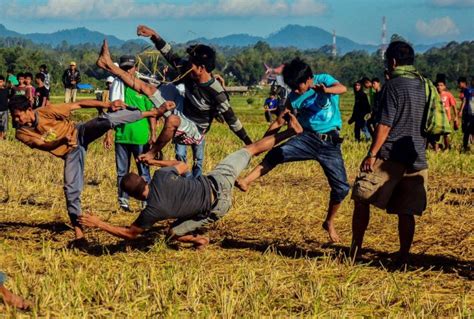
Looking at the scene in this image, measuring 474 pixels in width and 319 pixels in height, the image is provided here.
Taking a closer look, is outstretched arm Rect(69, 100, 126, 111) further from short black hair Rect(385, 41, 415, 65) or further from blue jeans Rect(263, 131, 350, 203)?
short black hair Rect(385, 41, 415, 65)

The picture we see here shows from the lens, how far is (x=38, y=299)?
231 inches

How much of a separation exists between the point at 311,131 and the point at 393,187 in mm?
1172

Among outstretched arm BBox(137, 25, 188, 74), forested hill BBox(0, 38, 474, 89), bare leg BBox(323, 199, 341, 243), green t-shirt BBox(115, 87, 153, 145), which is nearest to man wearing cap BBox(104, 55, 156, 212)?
green t-shirt BBox(115, 87, 153, 145)

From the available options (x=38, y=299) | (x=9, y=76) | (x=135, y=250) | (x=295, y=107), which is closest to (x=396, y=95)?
(x=295, y=107)

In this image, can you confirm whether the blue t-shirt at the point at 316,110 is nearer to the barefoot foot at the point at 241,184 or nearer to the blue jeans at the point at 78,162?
the barefoot foot at the point at 241,184

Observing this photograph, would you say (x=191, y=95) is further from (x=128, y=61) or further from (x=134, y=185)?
(x=134, y=185)

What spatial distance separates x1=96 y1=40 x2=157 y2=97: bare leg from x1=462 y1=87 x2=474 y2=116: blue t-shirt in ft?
33.6

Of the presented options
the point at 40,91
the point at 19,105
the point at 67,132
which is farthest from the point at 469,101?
the point at 19,105

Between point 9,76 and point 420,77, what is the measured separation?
18686 mm

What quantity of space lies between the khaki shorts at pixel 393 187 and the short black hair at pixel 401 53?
0.86 m

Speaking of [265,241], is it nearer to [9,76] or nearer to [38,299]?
[38,299]

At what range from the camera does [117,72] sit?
779cm

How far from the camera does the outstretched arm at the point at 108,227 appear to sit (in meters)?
6.53

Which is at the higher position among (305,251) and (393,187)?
(393,187)
